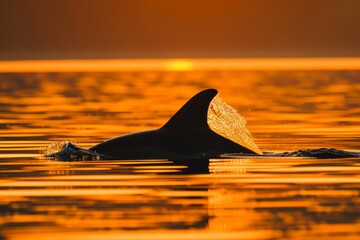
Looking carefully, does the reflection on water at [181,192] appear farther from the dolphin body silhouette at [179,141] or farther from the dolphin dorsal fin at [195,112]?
the dolphin dorsal fin at [195,112]

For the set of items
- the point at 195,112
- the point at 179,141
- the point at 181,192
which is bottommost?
the point at 181,192

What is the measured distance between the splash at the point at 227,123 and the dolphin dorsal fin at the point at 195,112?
4.59 feet

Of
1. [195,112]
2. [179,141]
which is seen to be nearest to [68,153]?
[179,141]

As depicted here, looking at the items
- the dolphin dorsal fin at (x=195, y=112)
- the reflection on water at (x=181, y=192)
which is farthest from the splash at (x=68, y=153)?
the dolphin dorsal fin at (x=195, y=112)

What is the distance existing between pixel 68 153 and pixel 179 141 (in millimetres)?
2650

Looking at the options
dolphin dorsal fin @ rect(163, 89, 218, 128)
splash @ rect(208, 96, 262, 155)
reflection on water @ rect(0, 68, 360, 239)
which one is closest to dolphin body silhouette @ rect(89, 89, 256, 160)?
dolphin dorsal fin @ rect(163, 89, 218, 128)

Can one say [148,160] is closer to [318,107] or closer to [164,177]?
[164,177]

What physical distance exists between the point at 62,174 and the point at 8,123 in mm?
16248

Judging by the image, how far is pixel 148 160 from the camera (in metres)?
25.8

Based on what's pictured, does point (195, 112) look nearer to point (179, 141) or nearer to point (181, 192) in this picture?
point (179, 141)

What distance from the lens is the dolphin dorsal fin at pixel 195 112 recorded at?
24969 mm

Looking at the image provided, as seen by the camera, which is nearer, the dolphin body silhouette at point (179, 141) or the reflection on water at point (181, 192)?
the reflection on water at point (181, 192)

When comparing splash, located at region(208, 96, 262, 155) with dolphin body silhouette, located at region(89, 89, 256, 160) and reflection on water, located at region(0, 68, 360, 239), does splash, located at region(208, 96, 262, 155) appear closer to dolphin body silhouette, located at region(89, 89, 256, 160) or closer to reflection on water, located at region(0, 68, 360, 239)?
reflection on water, located at region(0, 68, 360, 239)

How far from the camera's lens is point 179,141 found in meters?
25.5
